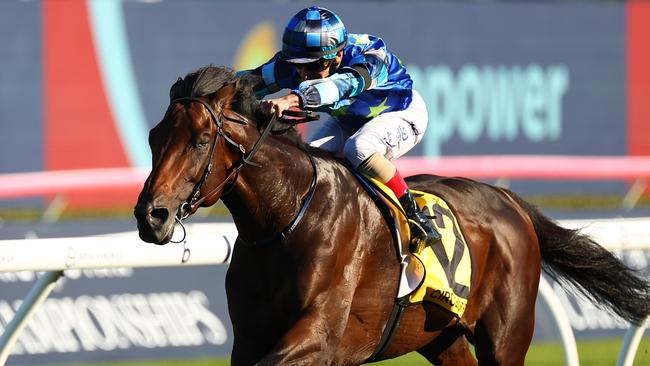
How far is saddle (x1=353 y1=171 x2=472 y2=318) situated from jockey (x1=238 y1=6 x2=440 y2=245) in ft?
0.16

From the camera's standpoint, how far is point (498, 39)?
1394 cm

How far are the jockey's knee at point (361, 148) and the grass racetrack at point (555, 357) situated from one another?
8.65 ft

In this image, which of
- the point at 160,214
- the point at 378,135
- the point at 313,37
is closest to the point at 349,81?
the point at 313,37

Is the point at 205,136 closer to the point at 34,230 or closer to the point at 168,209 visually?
the point at 168,209

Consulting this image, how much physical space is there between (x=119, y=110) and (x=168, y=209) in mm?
8847

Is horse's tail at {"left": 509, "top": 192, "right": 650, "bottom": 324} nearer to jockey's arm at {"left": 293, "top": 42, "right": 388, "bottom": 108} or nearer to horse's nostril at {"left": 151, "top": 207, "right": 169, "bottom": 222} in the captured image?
jockey's arm at {"left": 293, "top": 42, "right": 388, "bottom": 108}

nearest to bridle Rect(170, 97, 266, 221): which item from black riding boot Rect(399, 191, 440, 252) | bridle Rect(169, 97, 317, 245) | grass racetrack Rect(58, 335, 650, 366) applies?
bridle Rect(169, 97, 317, 245)

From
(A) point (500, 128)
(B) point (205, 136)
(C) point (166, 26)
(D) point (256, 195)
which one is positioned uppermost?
(B) point (205, 136)

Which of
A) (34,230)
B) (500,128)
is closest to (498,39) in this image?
(500,128)

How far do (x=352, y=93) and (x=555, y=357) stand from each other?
12.1 ft

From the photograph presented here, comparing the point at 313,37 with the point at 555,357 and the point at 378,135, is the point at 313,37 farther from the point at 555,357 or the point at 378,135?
the point at 555,357

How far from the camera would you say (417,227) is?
4535 millimetres

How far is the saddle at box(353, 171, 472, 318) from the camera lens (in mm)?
4492

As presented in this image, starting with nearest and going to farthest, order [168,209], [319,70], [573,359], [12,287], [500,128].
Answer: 1. [168,209]
2. [319,70]
3. [573,359]
4. [12,287]
5. [500,128]
